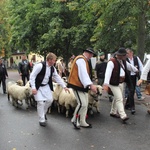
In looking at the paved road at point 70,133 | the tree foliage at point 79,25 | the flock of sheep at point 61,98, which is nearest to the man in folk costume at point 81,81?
the paved road at point 70,133

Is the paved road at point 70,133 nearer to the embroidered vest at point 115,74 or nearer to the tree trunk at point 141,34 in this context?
the embroidered vest at point 115,74

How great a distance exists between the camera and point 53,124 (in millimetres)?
7773

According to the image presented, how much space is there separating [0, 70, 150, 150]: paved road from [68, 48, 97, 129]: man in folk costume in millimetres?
464

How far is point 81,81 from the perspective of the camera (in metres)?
6.92

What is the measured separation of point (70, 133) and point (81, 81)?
1.26m

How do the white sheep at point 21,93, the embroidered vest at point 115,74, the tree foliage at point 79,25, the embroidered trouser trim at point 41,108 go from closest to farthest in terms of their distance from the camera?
the embroidered trouser trim at point 41,108
the embroidered vest at point 115,74
the white sheep at point 21,93
the tree foliage at point 79,25

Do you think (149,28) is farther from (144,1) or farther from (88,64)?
(88,64)

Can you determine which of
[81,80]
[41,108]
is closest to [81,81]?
[81,80]

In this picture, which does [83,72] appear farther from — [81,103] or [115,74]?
[115,74]

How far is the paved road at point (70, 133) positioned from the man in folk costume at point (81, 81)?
0.46 meters

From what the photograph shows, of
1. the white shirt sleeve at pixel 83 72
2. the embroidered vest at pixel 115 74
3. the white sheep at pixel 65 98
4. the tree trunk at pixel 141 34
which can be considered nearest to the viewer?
the white shirt sleeve at pixel 83 72

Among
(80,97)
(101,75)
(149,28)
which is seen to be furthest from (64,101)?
(149,28)

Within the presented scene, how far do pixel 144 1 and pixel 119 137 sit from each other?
905 cm

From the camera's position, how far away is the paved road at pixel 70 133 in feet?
19.7
